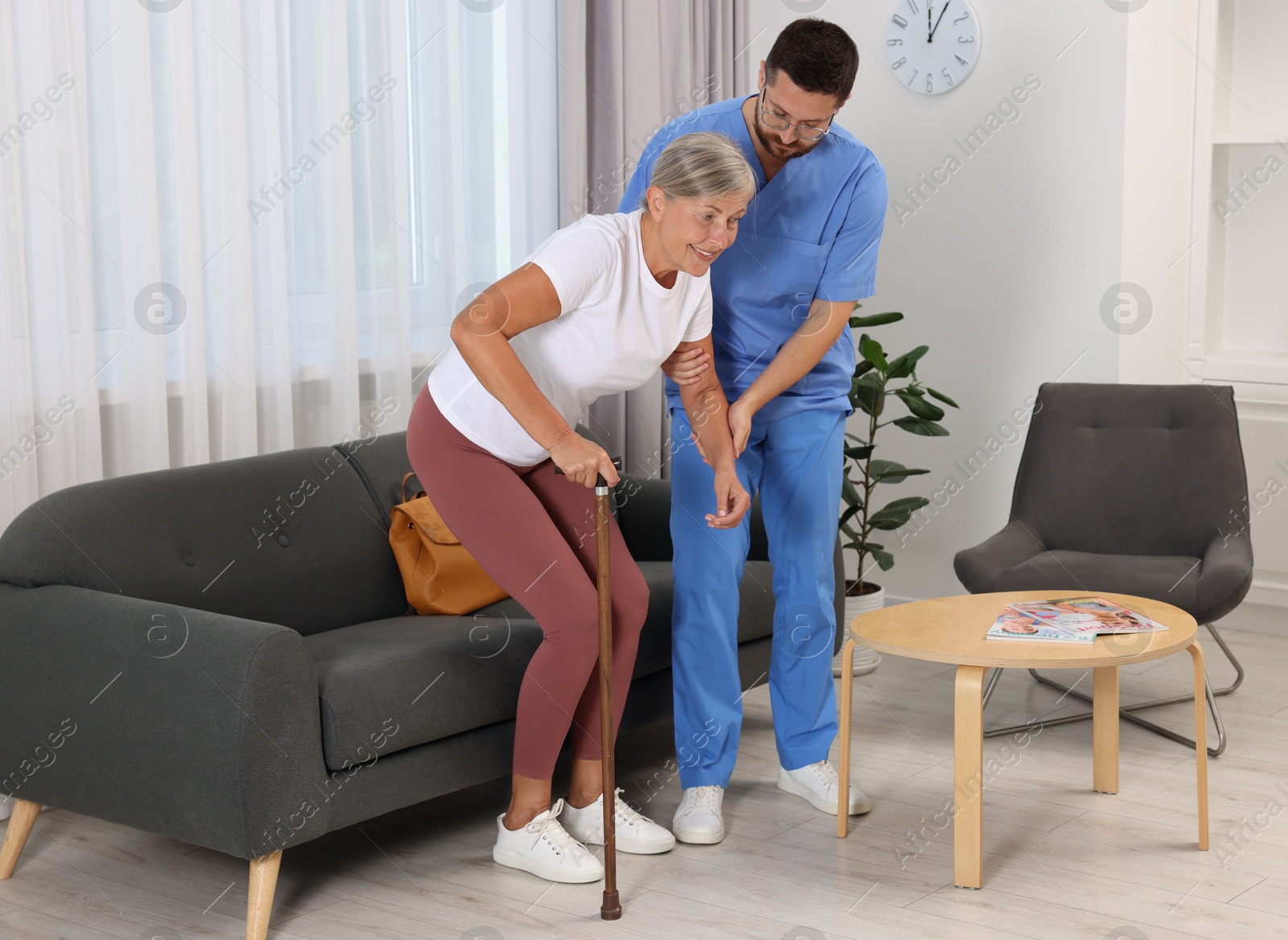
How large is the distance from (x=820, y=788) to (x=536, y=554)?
2.78ft

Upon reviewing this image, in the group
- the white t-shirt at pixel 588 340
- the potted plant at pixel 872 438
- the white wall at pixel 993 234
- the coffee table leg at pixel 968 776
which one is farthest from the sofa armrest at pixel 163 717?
the white wall at pixel 993 234

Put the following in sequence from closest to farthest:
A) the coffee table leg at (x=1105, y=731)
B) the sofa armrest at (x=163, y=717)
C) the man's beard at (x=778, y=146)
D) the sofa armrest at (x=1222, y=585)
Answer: the sofa armrest at (x=163, y=717) < the man's beard at (x=778, y=146) < the coffee table leg at (x=1105, y=731) < the sofa armrest at (x=1222, y=585)

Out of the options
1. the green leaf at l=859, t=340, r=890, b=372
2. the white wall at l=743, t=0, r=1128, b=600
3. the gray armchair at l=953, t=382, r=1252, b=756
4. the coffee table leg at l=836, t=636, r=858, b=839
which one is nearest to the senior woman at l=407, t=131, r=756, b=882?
the coffee table leg at l=836, t=636, r=858, b=839

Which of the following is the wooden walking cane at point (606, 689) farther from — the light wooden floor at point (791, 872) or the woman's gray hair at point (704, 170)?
the woman's gray hair at point (704, 170)

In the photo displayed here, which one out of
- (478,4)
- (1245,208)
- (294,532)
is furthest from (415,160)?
(1245,208)

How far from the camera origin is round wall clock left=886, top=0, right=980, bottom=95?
3.96m

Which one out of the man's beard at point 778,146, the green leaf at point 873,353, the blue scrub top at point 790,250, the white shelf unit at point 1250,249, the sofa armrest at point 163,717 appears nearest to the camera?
the sofa armrest at point 163,717

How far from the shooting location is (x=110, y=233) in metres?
2.73

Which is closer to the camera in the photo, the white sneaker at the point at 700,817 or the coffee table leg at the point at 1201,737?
the coffee table leg at the point at 1201,737

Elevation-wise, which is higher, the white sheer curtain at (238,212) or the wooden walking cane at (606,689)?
the white sheer curtain at (238,212)

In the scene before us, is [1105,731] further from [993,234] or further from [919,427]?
[993,234]

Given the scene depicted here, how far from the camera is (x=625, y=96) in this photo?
3.88m

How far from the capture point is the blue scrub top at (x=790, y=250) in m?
2.48

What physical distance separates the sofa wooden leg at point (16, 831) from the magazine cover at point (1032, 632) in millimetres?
1727
